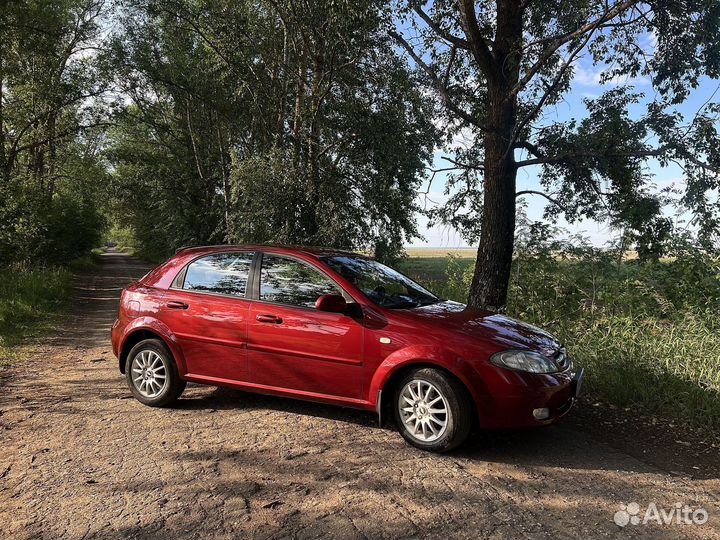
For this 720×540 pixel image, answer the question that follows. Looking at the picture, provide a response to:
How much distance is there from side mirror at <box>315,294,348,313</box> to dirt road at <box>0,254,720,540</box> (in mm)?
1108

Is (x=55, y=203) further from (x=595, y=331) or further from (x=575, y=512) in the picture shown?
(x=575, y=512)

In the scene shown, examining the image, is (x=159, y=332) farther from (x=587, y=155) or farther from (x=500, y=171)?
(x=587, y=155)

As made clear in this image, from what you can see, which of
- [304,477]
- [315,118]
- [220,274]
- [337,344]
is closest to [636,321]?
[337,344]

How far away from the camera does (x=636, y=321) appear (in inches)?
274

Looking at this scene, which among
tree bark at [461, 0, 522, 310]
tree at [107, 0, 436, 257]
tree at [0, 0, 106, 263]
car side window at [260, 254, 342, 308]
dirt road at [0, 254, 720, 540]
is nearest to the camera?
dirt road at [0, 254, 720, 540]

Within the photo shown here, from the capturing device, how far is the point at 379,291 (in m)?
4.96

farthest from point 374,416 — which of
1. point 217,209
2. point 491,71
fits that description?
point 217,209

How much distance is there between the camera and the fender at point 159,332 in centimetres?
524

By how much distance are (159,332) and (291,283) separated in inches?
60.4

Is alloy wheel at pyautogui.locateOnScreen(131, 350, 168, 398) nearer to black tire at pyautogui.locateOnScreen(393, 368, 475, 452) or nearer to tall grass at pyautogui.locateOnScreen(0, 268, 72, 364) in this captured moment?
black tire at pyautogui.locateOnScreen(393, 368, 475, 452)

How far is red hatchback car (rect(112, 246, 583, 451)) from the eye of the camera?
4.05m

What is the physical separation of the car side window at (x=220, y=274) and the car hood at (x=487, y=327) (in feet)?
5.79

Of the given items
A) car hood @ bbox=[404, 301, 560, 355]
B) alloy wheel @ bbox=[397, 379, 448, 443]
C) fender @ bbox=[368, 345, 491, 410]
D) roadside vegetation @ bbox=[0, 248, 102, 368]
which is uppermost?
car hood @ bbox=[404, 301, 560, 355]

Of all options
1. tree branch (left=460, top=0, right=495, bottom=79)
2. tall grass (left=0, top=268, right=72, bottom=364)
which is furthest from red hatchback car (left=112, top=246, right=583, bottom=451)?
tree branch (left=460, top=0, right=495, bottom=79)
